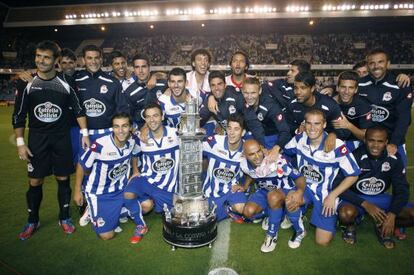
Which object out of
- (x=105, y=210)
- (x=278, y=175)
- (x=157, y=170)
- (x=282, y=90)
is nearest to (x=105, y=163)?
(x=105, y=210)

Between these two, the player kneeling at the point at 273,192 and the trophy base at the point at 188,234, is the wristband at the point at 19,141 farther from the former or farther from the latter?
the player kneeling at the point at 273,192

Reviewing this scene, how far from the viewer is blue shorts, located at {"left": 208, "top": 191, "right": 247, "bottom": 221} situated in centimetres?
367

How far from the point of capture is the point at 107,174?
356 cm

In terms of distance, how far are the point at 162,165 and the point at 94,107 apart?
4.20 feet

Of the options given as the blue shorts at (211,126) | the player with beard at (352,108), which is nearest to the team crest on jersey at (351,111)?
the player with beard at (352,108)

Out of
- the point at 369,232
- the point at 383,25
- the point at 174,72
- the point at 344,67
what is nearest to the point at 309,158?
the point at 369,232

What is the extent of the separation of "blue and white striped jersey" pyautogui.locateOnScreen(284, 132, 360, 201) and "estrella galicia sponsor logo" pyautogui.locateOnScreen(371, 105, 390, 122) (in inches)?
41.6

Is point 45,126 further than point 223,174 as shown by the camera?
No

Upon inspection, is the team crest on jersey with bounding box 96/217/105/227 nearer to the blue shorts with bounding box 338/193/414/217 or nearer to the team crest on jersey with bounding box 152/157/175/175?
the team crest on jersey with bounding box 152/157/175/175

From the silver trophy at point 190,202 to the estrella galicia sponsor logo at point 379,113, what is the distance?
2.57m

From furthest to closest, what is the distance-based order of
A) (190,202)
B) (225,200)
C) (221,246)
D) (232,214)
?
(232,214), (225,200), (221,246), (190,202)

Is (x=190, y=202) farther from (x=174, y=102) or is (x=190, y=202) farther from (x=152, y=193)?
(x=174, y=102)

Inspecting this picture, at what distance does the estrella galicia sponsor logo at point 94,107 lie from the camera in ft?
13.2

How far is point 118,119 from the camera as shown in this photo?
336 cm
